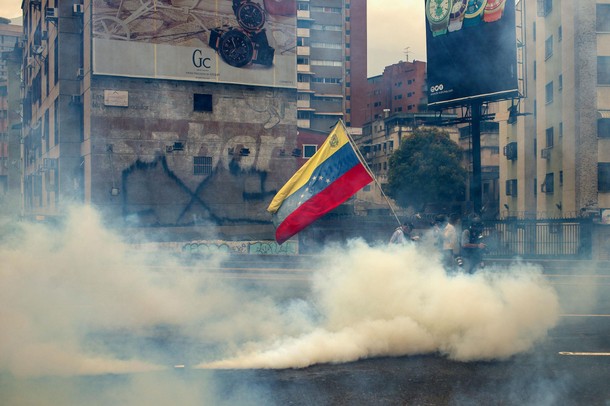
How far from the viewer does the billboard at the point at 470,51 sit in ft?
71.4

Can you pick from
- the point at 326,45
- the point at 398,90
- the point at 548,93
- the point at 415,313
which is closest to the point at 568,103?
the point at 548,93

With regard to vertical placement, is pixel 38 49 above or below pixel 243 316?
above

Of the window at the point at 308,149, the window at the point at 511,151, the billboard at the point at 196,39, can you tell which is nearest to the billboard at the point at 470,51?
the billboard at the point at 196,39

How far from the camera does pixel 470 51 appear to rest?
23578mm

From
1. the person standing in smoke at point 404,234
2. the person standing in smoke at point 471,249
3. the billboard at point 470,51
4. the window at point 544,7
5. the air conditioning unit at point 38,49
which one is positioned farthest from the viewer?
the air conditioning unit at point 38,49

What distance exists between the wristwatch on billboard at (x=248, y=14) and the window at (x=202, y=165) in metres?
6.67

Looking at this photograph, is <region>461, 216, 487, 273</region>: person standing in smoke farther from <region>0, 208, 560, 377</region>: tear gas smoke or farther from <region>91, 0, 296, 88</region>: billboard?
<region>91, 0, 296, 88</region>: billboard

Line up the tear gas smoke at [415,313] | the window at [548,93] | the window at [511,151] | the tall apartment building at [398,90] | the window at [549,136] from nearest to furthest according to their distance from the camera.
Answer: the tear gas smoke at [415,313] → the window at [549,136] → the window at [548,93] → the window at [511,151] → the tall apartment building at [398,90]

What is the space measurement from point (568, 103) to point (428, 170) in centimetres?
2983

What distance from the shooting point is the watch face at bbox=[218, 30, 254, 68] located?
28594 mm

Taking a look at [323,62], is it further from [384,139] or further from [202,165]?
[202,165]

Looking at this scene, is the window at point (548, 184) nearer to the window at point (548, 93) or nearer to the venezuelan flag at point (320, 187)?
the window at point (548, 93)

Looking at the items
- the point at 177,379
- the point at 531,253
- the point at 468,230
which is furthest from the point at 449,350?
the point at 531,253

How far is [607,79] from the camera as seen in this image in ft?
64.5
